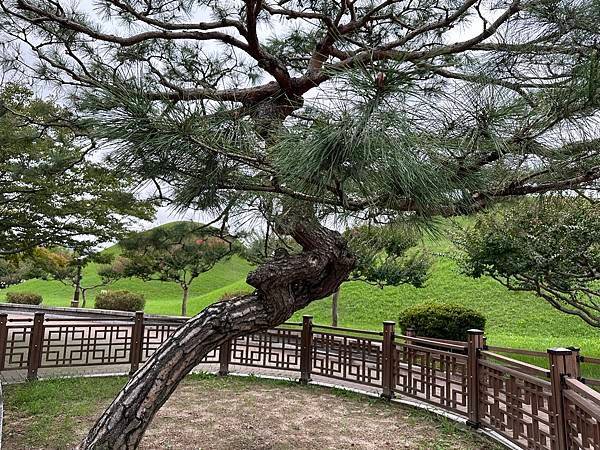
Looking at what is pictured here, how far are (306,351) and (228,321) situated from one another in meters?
3.08

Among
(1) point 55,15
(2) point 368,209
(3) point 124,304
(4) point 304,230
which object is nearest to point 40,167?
(1) point 55,15

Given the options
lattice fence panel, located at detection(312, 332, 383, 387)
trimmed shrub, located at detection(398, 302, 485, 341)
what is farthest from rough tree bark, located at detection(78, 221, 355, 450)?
trimmed shrub, located at detection(398, 302, 485, 341)

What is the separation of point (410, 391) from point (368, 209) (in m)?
3.17

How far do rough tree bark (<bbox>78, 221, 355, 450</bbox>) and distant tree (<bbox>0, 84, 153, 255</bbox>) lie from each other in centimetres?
267

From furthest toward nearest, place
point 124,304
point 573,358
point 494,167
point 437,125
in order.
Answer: point 124,304 → point 573,358 → point 494,167 → point 437,125

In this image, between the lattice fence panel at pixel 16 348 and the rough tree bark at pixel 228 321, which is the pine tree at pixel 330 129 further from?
the lattice fence panel at pixel 16 348

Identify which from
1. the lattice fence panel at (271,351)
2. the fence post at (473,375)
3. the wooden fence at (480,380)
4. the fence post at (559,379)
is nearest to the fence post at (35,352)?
the wooden fence at (480,380)

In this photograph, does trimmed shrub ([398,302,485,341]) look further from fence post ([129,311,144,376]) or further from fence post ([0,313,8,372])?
fence post ([0,313,8,372])

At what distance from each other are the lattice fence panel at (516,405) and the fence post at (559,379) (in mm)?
72

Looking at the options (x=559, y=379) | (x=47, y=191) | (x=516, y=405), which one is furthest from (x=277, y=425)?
(x=47, y=191)

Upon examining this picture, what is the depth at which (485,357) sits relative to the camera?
3.64 metres

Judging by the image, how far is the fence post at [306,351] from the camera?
5.24m

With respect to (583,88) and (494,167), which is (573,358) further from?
(583,88)

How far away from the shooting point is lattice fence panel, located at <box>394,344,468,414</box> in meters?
3.82
